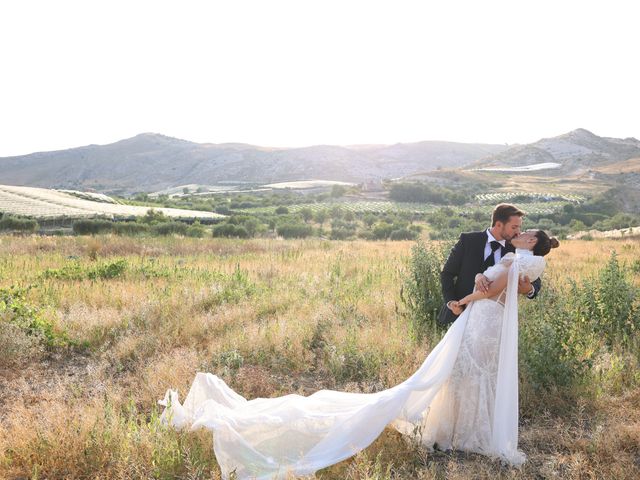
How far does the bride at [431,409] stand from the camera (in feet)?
13.2

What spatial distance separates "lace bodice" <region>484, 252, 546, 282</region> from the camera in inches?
170

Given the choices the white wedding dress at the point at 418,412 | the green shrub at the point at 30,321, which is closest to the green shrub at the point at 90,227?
the green shrub at the point at 30,321

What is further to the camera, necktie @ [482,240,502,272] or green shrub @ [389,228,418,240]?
green shrub @ [389,228,418,240]

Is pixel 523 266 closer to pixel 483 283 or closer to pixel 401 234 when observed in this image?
pixel 483 283

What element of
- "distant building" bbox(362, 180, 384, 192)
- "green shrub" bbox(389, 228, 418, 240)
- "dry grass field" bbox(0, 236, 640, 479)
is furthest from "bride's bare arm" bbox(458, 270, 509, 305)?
"distant building" bbox(362, 180, 384, 192)

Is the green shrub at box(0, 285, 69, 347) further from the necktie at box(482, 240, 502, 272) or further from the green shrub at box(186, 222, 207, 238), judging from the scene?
the green shrub at box(186, 222, 207, 238)

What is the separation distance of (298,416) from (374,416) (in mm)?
609

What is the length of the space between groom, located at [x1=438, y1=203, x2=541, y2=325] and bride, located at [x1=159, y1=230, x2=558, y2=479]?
270mm

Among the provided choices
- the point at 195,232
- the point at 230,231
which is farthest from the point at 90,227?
the point at 230,231

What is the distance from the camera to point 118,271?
12539 mm

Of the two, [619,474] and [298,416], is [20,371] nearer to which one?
[298,416]

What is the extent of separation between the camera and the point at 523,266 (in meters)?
4.34

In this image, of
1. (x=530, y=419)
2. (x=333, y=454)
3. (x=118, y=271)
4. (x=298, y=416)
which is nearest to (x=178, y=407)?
(x=298, y=416)

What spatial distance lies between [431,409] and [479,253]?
4.84 feet
